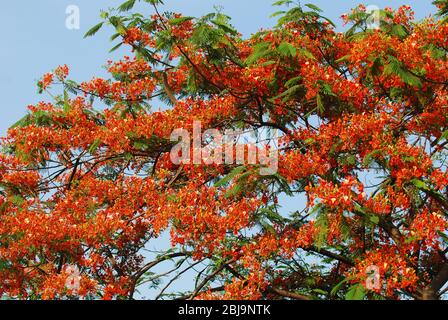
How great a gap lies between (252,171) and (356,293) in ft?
6.39

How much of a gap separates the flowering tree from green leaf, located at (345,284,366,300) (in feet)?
0.11

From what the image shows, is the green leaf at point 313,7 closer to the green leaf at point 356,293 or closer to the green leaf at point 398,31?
the green leaf at point 398,31

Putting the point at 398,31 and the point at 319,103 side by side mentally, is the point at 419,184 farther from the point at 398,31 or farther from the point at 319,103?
the point at 398,31

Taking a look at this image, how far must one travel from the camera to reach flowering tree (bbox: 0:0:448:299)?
8.43 meters

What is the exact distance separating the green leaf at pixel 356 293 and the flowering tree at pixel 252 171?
0.03 meters

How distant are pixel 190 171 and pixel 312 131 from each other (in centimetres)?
186

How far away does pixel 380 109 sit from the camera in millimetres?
10031

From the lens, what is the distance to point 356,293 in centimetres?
764

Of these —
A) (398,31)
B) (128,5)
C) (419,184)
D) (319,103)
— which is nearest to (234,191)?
(319,103)

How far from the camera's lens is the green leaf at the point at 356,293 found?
24.8 feet

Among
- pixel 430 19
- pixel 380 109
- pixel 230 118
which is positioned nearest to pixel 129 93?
pixel 230 118

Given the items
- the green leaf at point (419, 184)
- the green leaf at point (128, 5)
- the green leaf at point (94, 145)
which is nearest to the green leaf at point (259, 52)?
the green leaf at point (128, 5)

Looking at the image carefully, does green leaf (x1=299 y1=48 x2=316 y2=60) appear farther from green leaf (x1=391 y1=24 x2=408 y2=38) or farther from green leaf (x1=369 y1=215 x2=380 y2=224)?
green leaf (x1=369 y1=215 x2=380 y2=224)
